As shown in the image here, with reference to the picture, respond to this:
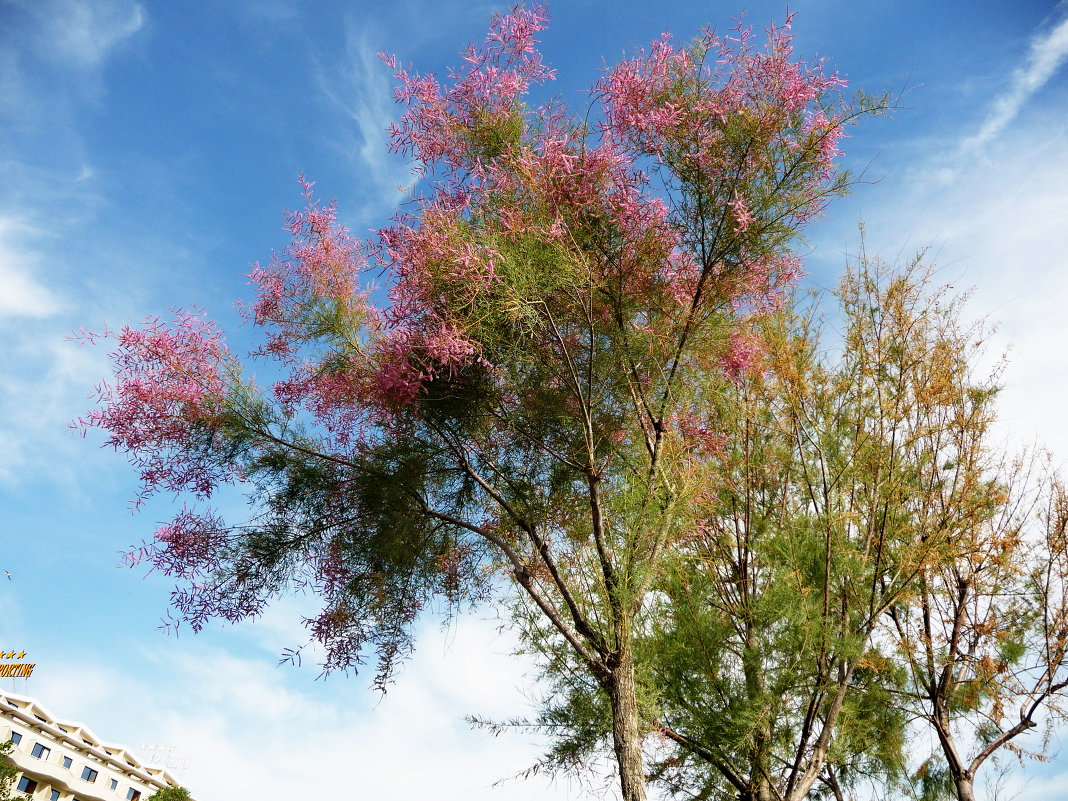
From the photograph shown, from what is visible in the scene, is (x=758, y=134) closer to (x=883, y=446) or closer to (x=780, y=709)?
(x=883, y=446)

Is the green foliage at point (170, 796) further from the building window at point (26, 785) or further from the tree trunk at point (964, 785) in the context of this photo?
the tree trunk at point (964, 785)

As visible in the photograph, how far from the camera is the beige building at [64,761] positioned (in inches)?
1268

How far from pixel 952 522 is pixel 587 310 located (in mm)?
3558

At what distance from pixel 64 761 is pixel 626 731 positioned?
135ft

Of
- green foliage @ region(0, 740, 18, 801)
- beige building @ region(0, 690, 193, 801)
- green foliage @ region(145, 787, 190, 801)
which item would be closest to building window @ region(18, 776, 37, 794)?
beige building @ region(0, 690, 193, 801)

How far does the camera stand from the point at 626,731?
3750 millimetres

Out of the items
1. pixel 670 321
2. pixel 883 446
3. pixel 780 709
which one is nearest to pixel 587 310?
pixel 670 321

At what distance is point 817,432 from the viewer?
18.3 feet

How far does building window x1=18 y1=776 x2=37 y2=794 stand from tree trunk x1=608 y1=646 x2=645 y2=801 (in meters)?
38.3

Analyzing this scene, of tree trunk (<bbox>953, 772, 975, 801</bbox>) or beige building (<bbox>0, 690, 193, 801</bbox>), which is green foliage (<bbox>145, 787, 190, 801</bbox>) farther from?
tree trunk (<bbox>953, 772, 975, 801</bbox>)

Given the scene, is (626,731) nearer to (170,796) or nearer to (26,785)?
(170,796)

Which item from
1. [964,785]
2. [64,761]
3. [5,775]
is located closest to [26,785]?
[64,761]

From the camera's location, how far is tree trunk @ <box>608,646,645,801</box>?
11.9ft

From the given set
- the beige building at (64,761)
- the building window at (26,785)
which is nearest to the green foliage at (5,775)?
the beige building at (64,761)
